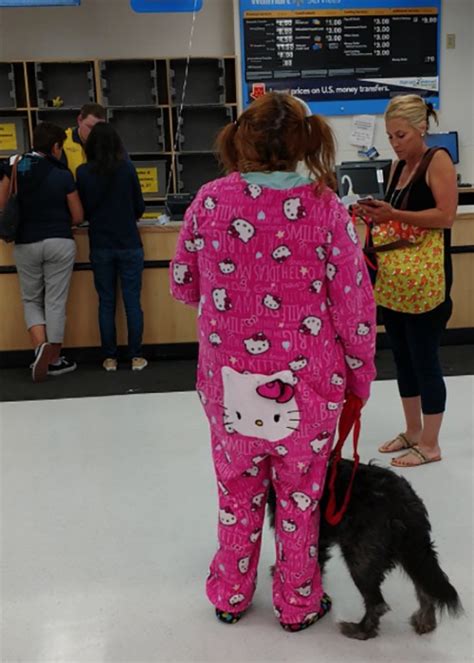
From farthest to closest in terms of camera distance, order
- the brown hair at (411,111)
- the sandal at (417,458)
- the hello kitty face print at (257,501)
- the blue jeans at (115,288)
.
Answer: the blue jeans at (115,288) → the sandal at (417,458) → the brown hair at (411,111) → the hello kitty face print at (257,501)

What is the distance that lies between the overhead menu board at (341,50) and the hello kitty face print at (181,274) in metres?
5.00

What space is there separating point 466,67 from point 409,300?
16.8 feet

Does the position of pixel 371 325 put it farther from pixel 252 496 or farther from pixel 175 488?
pixel 175 488

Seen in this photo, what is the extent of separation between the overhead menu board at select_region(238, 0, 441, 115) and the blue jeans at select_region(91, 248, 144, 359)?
9.55ft

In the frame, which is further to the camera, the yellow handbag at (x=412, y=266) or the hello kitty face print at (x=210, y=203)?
the yellow handbag at (x=412, y=266)

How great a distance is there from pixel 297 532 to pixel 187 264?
69cm

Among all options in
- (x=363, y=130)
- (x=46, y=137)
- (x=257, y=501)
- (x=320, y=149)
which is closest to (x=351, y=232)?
(x=320, y=149)

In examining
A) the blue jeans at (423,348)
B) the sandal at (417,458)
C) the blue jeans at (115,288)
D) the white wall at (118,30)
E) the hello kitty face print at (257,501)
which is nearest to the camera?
the hello kitty face print at (257,501)

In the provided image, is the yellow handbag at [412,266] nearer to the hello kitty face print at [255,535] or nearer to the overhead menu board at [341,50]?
the hello kitty face print at [255,535]

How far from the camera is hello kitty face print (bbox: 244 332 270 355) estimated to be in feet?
4.82

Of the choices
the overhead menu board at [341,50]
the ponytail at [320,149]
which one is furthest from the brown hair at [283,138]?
the overhead menu board at [341,50]

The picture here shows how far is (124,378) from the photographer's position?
156 inches

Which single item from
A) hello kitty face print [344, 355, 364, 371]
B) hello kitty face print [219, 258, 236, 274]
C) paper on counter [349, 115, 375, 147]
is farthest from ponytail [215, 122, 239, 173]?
paper on counter [349, 115, 375, 147]

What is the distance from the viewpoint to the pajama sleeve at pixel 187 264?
1.53 m
